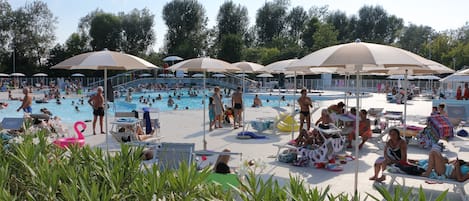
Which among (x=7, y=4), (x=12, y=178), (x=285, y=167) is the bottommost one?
(x=285, y=167)

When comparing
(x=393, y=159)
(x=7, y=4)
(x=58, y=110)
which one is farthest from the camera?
(x=7, y=4)

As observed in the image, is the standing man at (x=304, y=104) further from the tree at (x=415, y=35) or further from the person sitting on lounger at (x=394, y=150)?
the tree at (x=415, y=35)

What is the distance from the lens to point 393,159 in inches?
252

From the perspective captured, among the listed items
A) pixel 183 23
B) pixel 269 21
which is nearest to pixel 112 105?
pixel 183 23

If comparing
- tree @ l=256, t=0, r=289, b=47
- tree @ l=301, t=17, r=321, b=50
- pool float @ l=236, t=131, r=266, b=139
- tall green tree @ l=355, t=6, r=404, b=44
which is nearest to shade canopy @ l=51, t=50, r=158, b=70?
pool float @ l=236, t=131, r=266, b=139

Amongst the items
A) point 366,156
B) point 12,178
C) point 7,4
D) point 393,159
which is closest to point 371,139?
point 366,156

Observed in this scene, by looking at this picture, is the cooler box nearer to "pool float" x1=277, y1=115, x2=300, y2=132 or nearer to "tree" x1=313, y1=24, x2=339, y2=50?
"pool float" x1=277, y1=115, x2=300, y2=132

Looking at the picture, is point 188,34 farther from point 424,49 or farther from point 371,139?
point 371,139

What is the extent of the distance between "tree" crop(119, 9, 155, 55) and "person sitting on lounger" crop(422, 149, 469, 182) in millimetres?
51486

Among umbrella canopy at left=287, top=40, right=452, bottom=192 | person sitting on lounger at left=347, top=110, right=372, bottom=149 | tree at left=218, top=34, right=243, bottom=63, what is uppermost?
tree at left=218, top=34, right=243, bottom=63

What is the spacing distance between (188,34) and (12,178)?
5253cm

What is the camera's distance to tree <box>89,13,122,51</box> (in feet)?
176

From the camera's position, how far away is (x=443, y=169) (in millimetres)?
5727

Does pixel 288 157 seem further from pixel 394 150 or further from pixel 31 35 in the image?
pixel 31 35
